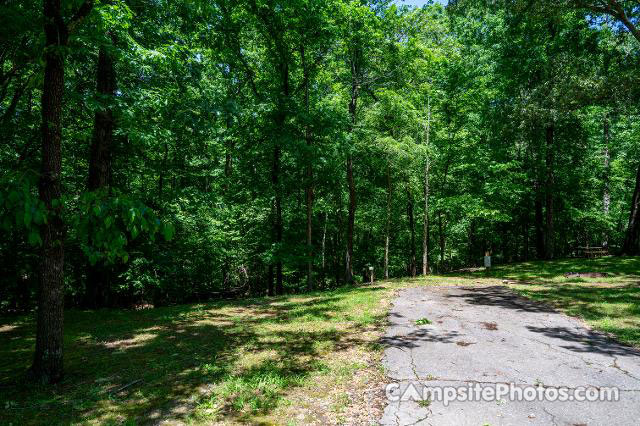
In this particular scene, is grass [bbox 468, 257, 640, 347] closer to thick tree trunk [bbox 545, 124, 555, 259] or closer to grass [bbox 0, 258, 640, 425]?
grass [bbox 0, 258, 640, 425]

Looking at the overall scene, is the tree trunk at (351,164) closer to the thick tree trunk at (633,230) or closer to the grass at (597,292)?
the grass at (597,292)

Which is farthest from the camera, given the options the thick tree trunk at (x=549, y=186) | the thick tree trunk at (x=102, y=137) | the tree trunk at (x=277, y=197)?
the thick tree trunk at (x=549, y=186)

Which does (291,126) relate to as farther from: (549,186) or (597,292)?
(549,186)

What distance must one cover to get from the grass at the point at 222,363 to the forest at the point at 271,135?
0.91m

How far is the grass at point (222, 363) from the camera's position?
3654 mm

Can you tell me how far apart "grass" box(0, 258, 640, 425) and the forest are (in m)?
0.91

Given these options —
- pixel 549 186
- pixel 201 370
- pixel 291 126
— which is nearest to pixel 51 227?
pixel 201 370

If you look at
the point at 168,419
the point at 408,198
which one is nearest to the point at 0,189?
the point at 168,419

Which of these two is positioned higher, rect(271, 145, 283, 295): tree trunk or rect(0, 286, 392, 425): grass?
rect(271, 145, 283, 295): tree trunk

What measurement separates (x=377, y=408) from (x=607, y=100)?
16.1 m

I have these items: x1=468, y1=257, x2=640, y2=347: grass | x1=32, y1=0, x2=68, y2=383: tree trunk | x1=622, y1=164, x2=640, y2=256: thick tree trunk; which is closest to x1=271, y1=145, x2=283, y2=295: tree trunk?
x1=468, y1=257, x2=640, y2=347: grass

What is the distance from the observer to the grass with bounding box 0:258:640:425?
3654 millimetres

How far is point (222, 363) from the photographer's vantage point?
5137 millimetres

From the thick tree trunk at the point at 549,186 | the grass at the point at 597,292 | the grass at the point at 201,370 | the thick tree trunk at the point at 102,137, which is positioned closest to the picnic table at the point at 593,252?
the thick tree trunk at the point at 549,186
